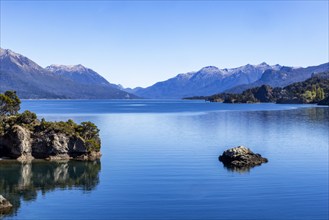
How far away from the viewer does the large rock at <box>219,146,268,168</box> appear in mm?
A: 75250

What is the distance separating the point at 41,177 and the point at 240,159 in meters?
34.3

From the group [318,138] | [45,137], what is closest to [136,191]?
[45,137]

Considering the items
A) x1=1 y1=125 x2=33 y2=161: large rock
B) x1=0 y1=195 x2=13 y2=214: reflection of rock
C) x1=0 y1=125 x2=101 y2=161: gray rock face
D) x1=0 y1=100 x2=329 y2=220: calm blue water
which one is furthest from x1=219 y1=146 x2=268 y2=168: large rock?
x1=0 y1=195 x2=13 y2=214: reflection of rock

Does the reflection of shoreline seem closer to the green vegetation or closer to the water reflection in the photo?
the green vegetation

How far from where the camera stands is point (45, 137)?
269ft

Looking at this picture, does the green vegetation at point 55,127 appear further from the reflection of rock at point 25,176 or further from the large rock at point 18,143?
the reflection of rock at point 25,176

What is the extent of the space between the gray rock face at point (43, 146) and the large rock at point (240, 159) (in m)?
25.6

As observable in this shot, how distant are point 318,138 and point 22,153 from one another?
75.0m

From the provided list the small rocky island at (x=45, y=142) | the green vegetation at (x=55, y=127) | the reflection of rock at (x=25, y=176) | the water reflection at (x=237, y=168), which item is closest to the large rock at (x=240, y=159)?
the water reflection at (x=237, y=168)

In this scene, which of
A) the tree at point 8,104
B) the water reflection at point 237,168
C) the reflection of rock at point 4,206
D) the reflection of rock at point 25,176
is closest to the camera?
the reflection of rock at point 4,206

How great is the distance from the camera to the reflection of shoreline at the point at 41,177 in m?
56.8

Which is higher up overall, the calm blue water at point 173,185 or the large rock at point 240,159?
the large rock at point 240,159

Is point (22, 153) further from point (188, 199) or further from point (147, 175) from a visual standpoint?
point (188, 199)

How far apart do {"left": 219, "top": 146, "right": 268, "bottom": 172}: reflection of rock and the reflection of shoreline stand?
75.1 ft
